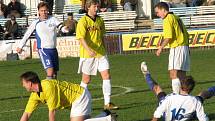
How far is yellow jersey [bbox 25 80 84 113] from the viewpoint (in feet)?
36.0

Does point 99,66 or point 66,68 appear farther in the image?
point 66,68

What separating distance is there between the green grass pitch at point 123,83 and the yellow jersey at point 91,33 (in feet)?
3.77

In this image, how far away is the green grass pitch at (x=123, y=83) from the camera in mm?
14586

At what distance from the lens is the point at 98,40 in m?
15.3

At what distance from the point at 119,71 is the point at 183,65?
29.3 ft

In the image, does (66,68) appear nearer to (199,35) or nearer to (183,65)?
(199,35)

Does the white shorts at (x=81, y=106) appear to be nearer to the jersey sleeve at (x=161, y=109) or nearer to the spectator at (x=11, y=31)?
the jersey sleeve at (x=161, y=109)

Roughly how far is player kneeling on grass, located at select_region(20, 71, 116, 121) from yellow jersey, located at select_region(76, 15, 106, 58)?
3546 mm

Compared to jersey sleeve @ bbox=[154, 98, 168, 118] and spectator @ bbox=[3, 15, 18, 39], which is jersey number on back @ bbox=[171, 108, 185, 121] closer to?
jersey sleeve @ bbox=[154, 98, 168, 118]

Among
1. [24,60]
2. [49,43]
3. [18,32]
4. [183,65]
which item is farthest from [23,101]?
[18,32]

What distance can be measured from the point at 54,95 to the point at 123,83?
9.64 metres

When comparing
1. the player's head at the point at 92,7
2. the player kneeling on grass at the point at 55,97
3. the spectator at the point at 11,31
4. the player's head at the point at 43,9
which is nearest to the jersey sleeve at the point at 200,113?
the player kneeling on grass at the point at 55,97

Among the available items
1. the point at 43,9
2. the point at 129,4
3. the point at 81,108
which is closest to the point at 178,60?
the point at 43,9

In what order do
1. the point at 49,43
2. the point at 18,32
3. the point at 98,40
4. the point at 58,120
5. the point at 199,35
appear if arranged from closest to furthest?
the point at 58,120 → the point at 98,40 → the point at 49,43 → the point at 199,35 → the point at 18,32
